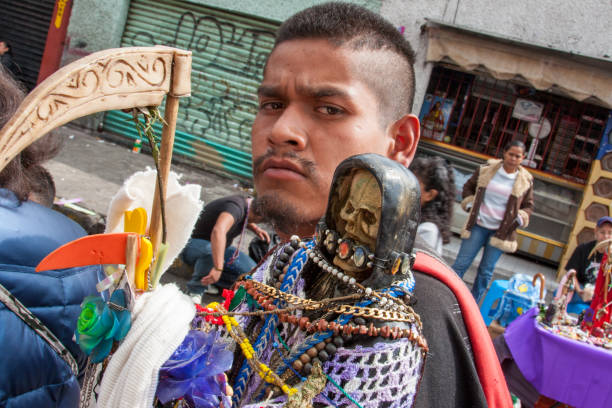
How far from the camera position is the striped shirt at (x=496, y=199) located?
5.47 metres

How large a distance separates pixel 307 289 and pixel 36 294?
0.83 metres

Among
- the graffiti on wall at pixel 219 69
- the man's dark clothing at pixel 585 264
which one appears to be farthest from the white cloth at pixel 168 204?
the graffiti on wall at pixel 219 69

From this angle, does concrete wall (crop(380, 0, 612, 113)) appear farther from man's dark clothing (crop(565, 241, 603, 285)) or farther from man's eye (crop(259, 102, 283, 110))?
man's eye (crop(259, 102, 283, 110))

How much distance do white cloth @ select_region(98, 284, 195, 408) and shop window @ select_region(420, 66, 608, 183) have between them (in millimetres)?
7900

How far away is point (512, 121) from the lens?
323 inches

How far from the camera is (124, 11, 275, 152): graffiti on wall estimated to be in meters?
8.65

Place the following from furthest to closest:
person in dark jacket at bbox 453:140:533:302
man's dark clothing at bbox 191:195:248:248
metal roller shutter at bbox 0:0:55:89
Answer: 1. metal roller shutter at bbox 0:0:55:89
2. person in dark jacket at bbox 453:140:533:302
3. man's dark clothing at bbox 191:195:248:248

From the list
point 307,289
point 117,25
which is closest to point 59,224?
point 307,289

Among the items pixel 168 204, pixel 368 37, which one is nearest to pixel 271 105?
pixel 368 37

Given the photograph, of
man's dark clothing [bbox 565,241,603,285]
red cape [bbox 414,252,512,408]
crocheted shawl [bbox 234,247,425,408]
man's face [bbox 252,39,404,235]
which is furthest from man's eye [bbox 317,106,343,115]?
man's dark clothing [bbox 565,241,603,285]

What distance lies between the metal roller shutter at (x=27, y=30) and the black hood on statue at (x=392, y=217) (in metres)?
11.0

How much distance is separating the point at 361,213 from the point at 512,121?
8267mm

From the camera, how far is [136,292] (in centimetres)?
105

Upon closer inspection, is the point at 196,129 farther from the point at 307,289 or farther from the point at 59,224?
the point at 307,289
